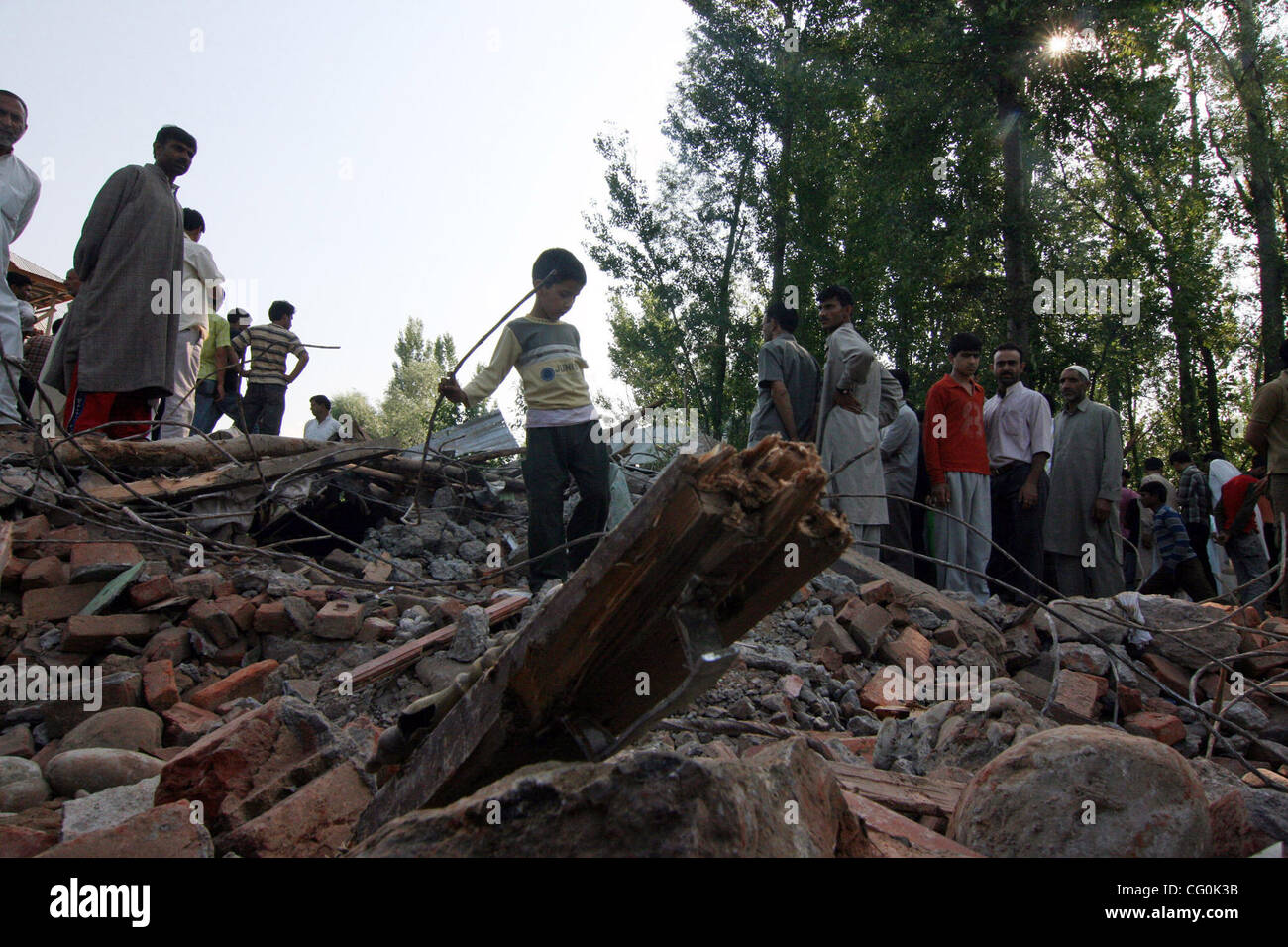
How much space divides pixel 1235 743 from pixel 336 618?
4.10 metres

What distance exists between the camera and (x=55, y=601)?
370 centimetres

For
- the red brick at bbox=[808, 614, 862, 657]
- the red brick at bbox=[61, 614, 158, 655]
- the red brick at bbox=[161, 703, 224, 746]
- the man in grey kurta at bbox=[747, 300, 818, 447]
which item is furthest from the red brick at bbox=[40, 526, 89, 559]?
Answer: the man in grey kurta at bbox=[747, 300, 818, 447]

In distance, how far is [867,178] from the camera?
14.4 meters

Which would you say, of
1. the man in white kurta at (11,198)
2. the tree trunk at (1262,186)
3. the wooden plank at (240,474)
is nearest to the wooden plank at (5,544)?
the wooden plank at (240,474)

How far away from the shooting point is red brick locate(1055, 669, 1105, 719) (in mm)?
3617

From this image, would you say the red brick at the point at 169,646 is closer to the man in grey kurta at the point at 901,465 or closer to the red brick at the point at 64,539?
the red brick at the point at 64,539

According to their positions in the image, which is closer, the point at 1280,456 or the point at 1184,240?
the point at 1280,456

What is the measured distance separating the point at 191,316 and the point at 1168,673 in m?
6.18

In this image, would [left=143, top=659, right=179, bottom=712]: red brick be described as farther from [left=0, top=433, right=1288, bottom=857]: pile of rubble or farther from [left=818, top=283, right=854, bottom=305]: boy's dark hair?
[left=818, top=283, right=854, bottom=305]: boy's dark hair

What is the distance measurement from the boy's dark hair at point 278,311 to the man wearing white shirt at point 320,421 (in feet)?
6.09

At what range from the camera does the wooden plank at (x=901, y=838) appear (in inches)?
64.8
